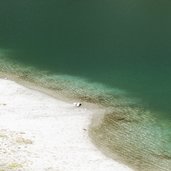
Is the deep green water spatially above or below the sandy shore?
above

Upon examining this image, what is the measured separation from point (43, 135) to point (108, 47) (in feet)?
101

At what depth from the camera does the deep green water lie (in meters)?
41.6

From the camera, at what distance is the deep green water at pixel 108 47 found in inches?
1639

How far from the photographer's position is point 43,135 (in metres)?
35.5

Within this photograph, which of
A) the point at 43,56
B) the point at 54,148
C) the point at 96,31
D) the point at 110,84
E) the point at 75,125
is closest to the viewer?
the point at 54,148

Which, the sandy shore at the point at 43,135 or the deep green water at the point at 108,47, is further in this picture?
the deep green water at the point at 108,47

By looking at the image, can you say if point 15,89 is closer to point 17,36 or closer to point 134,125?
point 134,125

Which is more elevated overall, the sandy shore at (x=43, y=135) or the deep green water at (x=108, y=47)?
the deep green water at (x=108, y=47)

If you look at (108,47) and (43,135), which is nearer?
(43,135)

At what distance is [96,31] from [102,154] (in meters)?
42.3

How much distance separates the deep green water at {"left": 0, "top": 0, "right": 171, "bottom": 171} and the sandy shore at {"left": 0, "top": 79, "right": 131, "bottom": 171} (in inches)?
82.0

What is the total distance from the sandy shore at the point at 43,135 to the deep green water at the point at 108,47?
2.08m

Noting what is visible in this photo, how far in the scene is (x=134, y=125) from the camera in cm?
3903

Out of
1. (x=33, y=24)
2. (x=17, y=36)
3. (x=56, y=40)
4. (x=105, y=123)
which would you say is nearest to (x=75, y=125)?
(x=105, y=123)
